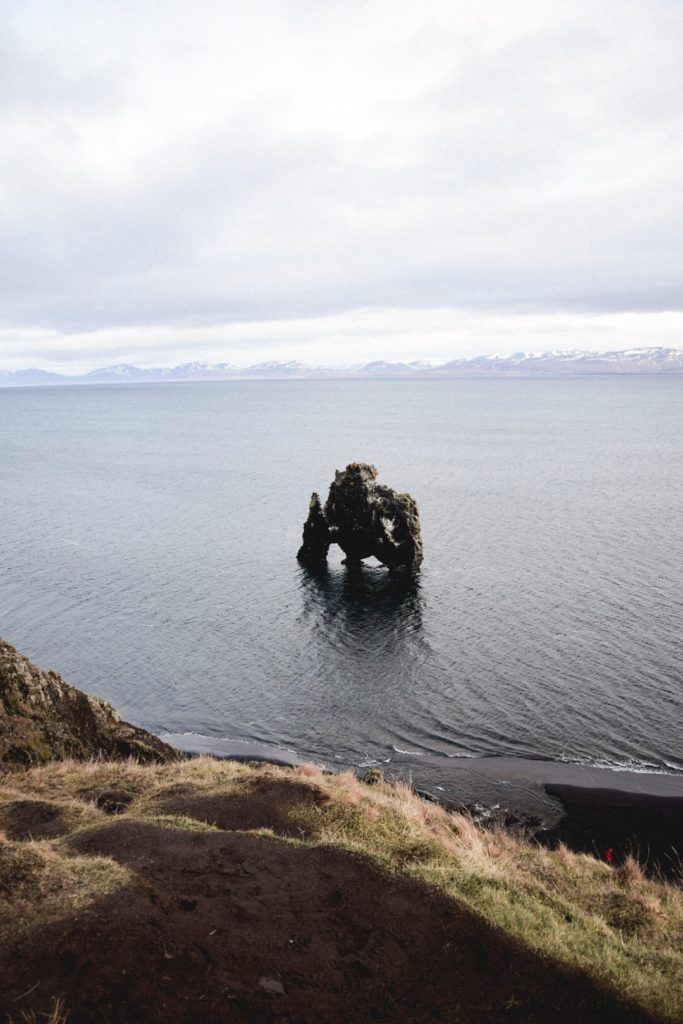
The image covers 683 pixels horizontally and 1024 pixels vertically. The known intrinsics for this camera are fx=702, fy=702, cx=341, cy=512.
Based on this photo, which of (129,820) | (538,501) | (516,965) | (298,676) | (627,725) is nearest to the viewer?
(516,965)

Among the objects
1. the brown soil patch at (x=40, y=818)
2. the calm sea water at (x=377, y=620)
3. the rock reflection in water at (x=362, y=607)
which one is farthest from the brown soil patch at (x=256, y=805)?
the rock reflection in water at (x=362, y=607)

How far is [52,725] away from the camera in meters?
28.0

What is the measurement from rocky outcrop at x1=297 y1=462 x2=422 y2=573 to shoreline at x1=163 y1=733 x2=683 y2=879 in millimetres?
32041

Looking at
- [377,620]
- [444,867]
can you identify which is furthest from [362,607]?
[444,867]

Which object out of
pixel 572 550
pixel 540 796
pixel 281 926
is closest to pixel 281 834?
pixel 281 926

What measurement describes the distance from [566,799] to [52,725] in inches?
922

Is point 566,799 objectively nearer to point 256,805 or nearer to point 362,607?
Result: point 256,805

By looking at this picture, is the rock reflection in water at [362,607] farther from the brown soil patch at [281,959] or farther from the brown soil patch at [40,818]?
the brown soil patch at [281,959]

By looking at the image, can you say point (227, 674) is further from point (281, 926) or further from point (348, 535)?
point (281, 926)

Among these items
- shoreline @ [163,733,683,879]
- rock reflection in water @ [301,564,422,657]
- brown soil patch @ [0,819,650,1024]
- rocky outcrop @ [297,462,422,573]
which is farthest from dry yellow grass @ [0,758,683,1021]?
rocky outcrop @ [297,462,422,573]

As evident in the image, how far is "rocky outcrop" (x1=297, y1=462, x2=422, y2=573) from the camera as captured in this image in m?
68.9

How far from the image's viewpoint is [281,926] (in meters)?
14.5

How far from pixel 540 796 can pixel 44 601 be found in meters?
44.6

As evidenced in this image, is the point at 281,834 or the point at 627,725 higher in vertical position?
the point at 281,834
